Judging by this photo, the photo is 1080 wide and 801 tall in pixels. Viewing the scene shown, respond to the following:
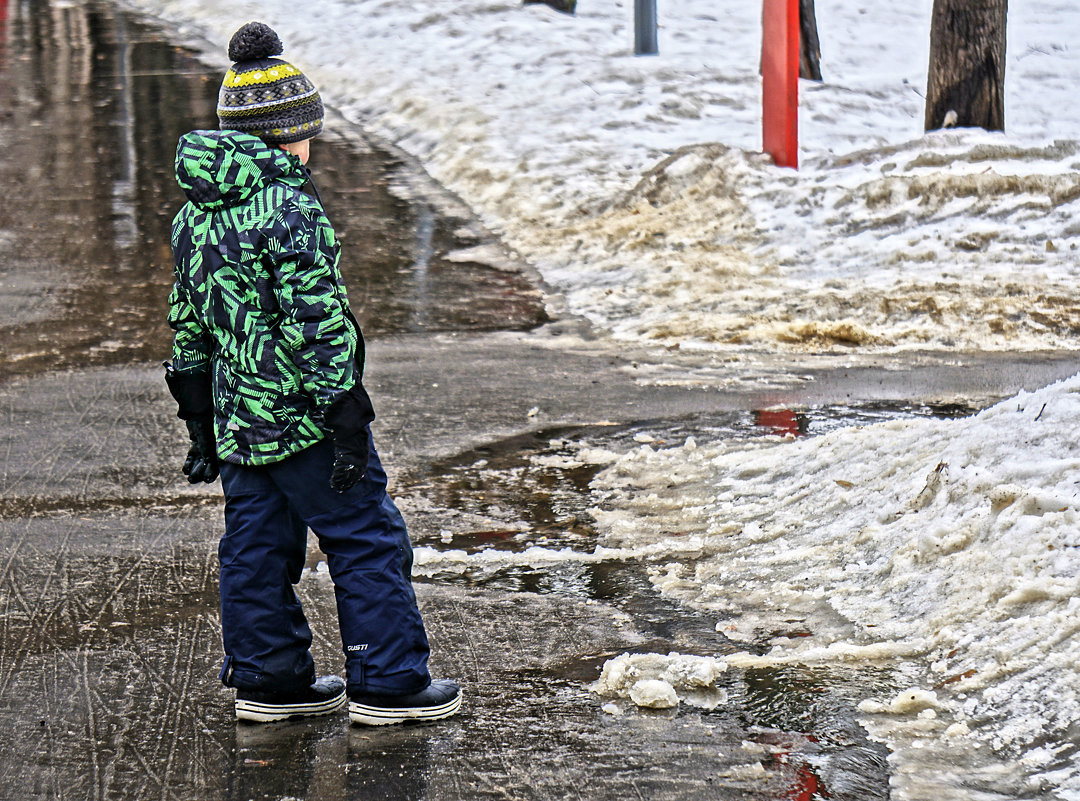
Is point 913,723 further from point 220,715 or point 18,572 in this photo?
point 18,572

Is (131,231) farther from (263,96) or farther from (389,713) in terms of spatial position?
(389,713)

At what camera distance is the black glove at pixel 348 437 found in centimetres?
328

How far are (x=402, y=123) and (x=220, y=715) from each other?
12.1 m

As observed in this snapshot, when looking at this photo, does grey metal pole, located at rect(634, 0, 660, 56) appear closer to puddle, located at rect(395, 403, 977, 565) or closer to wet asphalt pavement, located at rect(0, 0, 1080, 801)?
wet asphalt pavement, located at rect(0, 0, 1080, 801)

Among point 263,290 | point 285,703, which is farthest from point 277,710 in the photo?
point 263,290

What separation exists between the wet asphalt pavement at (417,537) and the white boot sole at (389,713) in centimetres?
4

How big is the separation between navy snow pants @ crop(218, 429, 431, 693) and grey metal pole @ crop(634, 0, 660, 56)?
44.6 feet

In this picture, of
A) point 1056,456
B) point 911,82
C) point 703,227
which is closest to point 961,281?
point 703,227

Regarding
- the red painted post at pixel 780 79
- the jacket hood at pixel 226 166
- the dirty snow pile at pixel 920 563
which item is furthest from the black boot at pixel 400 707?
the red painted post at pixel 780 79

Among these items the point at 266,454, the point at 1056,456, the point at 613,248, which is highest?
the point at 266,454

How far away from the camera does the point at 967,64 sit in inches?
429

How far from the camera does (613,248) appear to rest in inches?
398

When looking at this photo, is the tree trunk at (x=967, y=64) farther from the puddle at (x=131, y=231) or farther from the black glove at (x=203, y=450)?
the black glove at (x=203, y=450)

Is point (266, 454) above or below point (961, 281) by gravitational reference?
above
